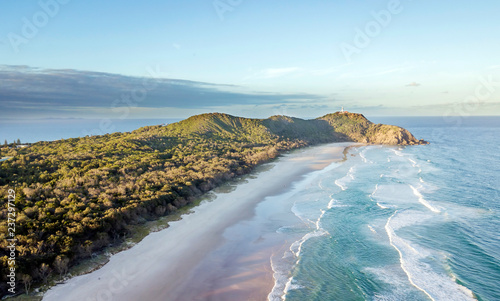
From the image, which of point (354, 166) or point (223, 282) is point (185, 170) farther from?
point (354, 166)

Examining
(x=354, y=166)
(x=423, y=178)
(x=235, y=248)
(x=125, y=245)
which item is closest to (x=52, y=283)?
(x=125, y=245)

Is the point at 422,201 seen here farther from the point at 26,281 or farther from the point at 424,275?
the point at 26,281

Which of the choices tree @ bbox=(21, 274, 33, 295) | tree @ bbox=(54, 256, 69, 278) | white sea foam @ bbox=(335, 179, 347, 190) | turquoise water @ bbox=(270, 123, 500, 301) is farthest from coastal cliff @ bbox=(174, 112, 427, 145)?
tree @ bbox=(21, 274, 33, 295)

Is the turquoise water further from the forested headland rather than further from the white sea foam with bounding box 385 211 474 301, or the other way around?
the forested headland

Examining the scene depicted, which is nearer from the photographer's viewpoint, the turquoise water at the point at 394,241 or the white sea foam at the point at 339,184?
the turquoise water at the point at 394,241

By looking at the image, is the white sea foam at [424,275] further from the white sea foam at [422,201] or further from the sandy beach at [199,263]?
the white sea foam at [422,201]

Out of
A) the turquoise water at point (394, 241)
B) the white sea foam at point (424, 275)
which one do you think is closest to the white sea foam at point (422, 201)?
the turquoise water at point (394, 241)
